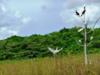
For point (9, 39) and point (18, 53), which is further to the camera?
point (9, 39)

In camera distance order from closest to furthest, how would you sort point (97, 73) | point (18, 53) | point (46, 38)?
point (97, 73) → point (18, 53) → point (46, 38)

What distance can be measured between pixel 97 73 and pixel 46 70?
108 cm

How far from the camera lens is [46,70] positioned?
930 centimetres

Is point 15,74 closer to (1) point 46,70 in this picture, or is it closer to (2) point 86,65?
(1) point 46,70

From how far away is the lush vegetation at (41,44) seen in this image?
25.1 metres

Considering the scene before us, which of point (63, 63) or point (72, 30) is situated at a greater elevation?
point (72, 30)

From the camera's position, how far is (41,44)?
1072 inches

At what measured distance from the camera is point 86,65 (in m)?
9.21

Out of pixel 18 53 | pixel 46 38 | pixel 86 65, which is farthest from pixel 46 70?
pixel 46 38

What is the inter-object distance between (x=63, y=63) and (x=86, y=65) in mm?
642

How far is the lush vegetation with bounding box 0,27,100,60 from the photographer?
2511 cm

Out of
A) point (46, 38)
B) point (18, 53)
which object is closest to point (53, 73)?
point (18, 53)

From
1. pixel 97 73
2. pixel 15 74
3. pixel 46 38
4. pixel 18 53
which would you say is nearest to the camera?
pixel 97 73

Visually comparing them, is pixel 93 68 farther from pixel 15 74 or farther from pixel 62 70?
pixel 15 74
